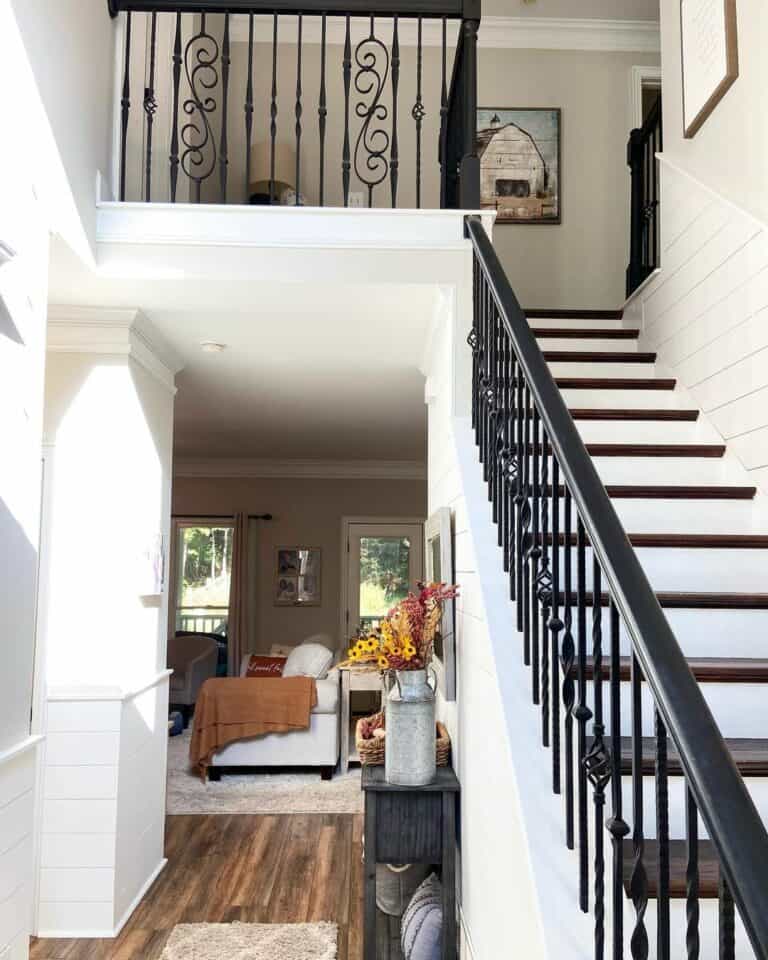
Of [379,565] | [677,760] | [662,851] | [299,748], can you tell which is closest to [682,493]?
[677,760]

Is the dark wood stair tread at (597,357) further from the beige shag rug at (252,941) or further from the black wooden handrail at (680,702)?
the beige shag rug at (252,941)

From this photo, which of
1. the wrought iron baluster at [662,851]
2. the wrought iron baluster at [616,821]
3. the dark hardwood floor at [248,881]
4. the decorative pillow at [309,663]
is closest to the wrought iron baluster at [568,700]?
the wrought iron baluster at [616,821]

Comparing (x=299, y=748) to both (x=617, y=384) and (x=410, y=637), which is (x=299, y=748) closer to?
(x=410, y=637)

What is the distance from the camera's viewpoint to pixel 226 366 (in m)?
4.96

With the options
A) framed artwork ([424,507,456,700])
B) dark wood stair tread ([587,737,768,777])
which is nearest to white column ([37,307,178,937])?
framed artwork ([424,507,456,700])

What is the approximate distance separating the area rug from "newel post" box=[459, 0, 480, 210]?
414 cm

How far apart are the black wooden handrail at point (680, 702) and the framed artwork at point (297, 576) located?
8.55 m

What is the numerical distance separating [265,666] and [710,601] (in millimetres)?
5927

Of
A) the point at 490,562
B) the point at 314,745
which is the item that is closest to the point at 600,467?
the point at 490,562

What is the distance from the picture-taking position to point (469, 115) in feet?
10.7

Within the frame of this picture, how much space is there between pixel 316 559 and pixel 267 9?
296 inches

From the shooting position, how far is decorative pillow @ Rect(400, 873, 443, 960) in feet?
9.98

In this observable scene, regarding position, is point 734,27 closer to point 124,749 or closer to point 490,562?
A: point 490,562

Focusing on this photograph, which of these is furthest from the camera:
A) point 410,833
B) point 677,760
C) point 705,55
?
point 705,55
